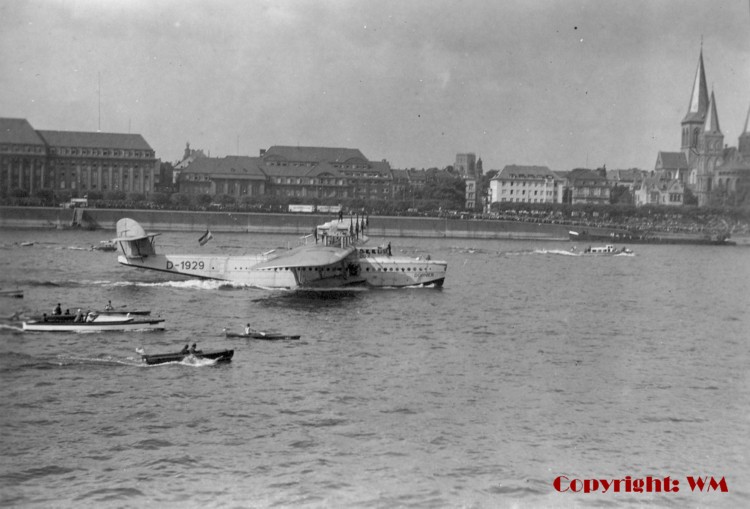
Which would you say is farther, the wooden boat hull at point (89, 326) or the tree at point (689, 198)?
the tree at point (689, 198)

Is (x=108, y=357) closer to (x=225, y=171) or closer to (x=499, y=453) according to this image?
(x=499, y=453)

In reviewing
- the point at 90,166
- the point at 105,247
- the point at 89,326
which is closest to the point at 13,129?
the point at 89,326

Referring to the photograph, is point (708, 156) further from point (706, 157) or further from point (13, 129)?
point (13, 129)

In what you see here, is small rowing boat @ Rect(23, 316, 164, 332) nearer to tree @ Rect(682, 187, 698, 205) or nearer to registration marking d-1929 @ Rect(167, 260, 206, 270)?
registration marking d-1929 @ Rect(167, 260, 206, 270)

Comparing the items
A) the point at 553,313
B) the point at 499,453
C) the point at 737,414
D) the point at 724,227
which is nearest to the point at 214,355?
the point at 499,453

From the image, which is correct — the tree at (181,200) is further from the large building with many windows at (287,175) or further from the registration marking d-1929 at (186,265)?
the registration marking d-1929 at (186,265)

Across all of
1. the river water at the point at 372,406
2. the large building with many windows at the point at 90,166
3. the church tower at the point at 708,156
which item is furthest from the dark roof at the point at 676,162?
the river water at the point at 372,406
